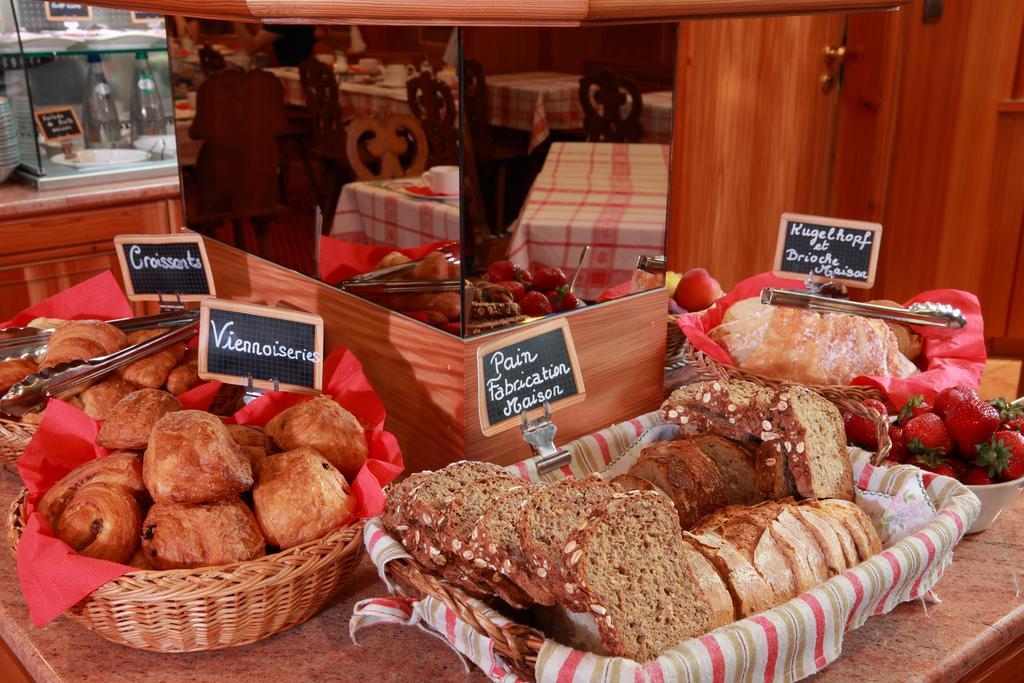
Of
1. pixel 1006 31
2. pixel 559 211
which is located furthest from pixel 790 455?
pixel 1006 31

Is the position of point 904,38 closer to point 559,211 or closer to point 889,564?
point 559,211

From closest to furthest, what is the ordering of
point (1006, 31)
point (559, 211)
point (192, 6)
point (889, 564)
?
point (192, 6) → point (889, 564) → point (559, 211) → point (1006, 31)

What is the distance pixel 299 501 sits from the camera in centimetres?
101

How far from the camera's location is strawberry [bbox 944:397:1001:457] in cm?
120

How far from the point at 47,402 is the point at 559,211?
72cm

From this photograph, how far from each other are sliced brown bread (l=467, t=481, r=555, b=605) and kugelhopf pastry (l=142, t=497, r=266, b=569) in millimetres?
263

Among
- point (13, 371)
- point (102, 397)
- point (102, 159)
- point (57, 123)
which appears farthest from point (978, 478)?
point (57, 123)

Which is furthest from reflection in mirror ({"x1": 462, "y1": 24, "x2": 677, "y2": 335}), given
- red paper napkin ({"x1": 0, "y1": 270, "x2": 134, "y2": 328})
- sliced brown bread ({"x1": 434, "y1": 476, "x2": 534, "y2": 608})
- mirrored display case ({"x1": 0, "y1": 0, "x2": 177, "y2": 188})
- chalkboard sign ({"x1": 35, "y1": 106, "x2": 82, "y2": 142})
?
chalkboard sign ({"x1": 35, "y1": 106, "x2": 82, "y2": 142})

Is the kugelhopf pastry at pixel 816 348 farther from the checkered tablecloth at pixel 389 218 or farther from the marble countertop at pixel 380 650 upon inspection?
the checkered tablecloth at pixel 389 218

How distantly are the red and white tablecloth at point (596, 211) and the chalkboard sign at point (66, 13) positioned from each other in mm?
2374

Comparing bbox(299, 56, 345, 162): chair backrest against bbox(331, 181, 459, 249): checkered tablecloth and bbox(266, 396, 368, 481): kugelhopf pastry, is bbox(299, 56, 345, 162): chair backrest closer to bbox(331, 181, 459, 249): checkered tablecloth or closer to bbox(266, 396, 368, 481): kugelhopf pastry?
bbox(331, 181, 459, 249): checkered tablecloth

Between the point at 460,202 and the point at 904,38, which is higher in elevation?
the point at 904,38

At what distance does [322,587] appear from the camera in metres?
1.03

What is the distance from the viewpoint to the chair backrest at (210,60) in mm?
1548
